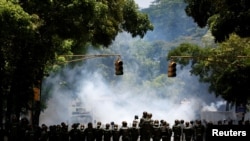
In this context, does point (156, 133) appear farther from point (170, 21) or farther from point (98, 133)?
point (170, 21)

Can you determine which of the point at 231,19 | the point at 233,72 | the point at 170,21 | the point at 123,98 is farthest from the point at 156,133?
the point at 170,21

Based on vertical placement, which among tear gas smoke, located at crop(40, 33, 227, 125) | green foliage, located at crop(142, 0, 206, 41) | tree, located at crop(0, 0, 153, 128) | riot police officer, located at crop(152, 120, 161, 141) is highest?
green foliage, located at crop(142, 0, 206, 41)

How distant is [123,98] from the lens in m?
114

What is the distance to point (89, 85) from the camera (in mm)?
96312

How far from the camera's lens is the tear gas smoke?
273 feet

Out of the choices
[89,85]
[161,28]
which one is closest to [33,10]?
[89,85]

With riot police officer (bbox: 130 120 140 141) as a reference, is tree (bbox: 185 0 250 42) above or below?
above

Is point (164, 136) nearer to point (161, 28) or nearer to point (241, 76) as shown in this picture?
point (241, 76)

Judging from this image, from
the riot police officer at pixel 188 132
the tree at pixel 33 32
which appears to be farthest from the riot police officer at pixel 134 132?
the tree at pixel 33 32

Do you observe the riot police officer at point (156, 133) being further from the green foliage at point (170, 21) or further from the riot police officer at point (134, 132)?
the green foliage at point (170, 21)

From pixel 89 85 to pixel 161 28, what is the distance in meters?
84.6

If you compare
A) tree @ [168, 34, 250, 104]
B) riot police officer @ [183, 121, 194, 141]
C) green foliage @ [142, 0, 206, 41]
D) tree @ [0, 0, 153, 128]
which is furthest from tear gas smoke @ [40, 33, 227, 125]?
tree @ [0, 0, 153, 128]

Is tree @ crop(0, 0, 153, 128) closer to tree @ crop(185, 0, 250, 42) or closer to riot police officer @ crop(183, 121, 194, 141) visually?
tree @ crop(185, 0, 250, 42)

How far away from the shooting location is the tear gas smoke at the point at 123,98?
83.1 meters
